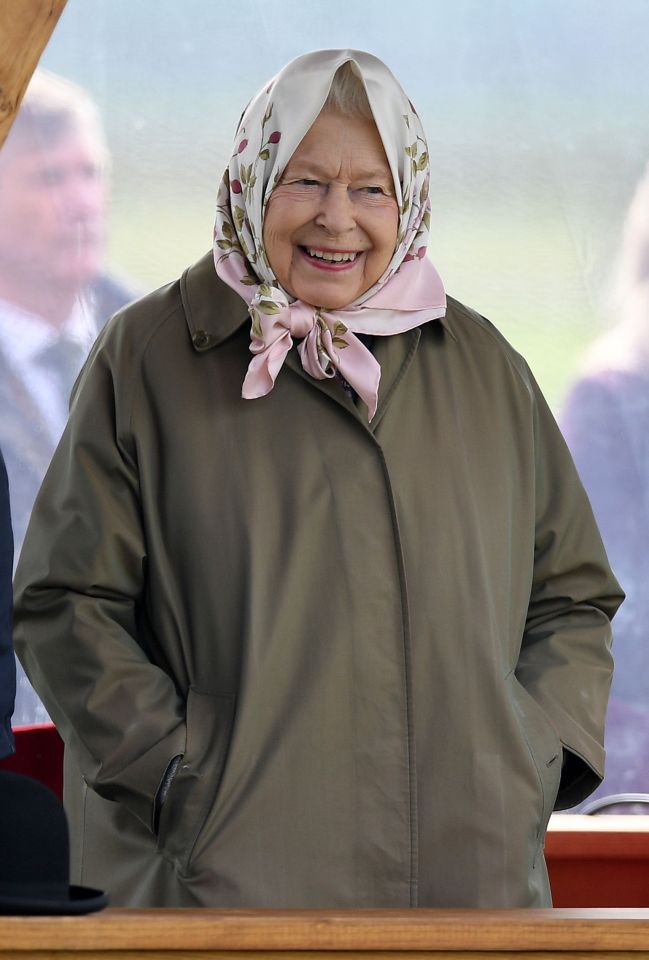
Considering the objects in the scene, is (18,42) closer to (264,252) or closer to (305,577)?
(264,252)

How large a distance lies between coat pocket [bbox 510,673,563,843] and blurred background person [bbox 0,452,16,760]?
2.48 ft

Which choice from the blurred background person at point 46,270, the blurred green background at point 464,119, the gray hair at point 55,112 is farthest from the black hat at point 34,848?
the gray hair at point 55,112

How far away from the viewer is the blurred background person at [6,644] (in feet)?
5.10

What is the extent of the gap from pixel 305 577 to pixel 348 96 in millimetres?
712

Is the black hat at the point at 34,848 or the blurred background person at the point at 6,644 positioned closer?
the black hat at the point at 34,848

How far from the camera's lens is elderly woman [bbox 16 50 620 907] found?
1830 mm

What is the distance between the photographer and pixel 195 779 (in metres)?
1.79

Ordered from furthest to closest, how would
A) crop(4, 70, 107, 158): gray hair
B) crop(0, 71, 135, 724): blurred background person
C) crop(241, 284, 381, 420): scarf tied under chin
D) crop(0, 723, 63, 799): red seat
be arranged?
crop(4, 70, 107, 158): gray hair, crop(0, 71, 135, 724): blurred background person, crop(0, 723, 63, 799): red seat, crop(241, 284, 381, 420): scarf tied under chin

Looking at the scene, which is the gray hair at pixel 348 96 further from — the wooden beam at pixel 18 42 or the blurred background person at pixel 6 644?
the blurred background person at pixel 6 644

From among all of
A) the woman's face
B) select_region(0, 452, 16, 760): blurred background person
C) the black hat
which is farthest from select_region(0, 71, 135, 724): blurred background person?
the black hat

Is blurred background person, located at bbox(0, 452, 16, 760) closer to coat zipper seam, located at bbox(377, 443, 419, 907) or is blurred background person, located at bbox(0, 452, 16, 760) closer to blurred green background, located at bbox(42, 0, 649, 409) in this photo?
coat zipper seam, located at bbox(377, 443, 419, 907)

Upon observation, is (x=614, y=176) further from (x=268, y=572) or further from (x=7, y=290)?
(x=268, y=572)

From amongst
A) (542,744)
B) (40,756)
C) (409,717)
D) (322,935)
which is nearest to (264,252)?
(409,717)

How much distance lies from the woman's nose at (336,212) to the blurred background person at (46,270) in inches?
107
